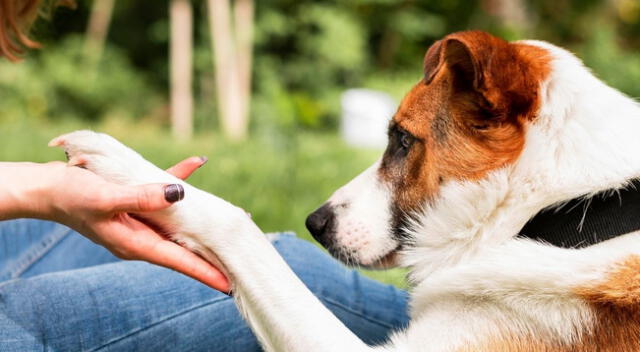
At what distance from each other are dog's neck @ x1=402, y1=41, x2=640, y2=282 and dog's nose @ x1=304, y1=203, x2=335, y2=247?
327mm

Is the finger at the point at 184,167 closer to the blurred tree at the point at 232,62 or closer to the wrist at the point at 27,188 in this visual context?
the wrist at the point at 27,188

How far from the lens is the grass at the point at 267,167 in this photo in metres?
4.48

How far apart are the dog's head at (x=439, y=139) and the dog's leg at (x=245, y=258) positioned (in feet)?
1.57

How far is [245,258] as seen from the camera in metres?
1.84

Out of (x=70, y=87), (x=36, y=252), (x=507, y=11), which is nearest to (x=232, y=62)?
(x=70, y=87)

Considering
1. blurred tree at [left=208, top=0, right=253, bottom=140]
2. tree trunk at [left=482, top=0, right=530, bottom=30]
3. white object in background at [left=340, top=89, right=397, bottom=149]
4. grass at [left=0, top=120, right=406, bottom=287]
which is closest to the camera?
grass at [left=0, top=120, right=406, bottom=287]

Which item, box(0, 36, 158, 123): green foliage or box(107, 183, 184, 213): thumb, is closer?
box(107, 183, 184, 213): thumb

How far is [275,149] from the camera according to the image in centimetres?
738

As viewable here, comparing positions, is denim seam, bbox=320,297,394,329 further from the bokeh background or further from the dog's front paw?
the bokeh background

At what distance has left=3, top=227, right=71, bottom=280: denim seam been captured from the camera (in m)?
2.50

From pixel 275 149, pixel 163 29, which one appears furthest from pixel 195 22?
pixel 275 149

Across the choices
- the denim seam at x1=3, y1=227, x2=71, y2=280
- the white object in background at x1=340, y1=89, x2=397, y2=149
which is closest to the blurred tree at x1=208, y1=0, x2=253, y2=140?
the white object in background at x1=340, y1=89, x2=397, y2=149

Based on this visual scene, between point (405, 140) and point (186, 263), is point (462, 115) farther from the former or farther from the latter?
point (186, 263)

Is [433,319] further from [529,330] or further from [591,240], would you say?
[591,240]
